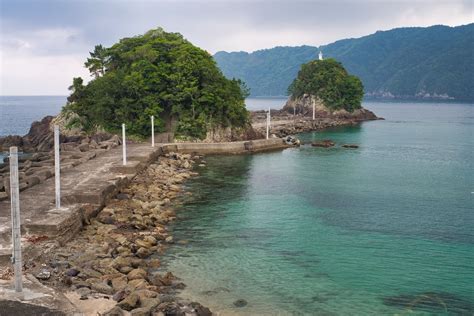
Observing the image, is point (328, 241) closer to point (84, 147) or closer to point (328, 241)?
point (328, 241)

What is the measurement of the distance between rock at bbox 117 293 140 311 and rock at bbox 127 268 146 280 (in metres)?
1.98

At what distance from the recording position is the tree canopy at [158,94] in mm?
45031

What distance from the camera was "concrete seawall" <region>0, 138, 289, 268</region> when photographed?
1405cm

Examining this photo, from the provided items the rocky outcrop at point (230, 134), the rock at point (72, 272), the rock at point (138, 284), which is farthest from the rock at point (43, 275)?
the rocky outcrop at point (230, 134)

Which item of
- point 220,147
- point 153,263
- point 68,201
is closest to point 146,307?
point 153,263

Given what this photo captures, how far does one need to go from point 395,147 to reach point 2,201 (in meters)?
43.3

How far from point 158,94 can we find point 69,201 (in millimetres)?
28707

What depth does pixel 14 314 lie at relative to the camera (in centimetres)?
884

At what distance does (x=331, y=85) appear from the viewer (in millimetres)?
96125

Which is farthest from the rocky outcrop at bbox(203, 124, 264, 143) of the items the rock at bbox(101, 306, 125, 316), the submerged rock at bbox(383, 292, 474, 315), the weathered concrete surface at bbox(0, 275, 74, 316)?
the rock at bbox(101, 306, 125, 316)

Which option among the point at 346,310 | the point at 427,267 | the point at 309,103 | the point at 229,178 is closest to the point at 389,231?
the point at 427,267

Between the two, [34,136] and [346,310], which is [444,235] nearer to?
[346,310]

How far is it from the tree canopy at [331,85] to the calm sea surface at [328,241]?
62040 mm

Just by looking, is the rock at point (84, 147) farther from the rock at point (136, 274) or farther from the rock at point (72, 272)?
the rock at point (72, 272)
